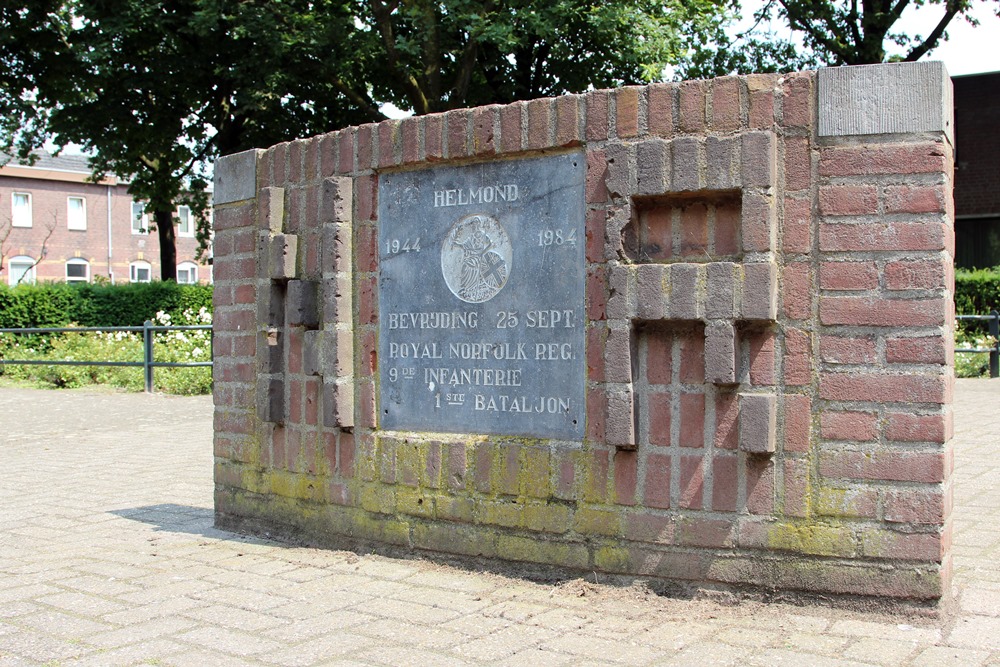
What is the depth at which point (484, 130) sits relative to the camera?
4336 millimetres

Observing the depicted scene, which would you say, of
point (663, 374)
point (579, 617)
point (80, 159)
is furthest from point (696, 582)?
point (80, 159)

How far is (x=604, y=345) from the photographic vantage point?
3.98 m

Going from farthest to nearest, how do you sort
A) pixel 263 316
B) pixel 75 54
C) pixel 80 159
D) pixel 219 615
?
pixel 80 159
pixel 75 54
pixel 263 316
pixel 219 615

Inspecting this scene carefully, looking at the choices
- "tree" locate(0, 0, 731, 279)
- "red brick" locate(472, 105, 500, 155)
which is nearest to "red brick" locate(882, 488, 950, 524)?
"red brick" locate(472, 105, 500, 155)

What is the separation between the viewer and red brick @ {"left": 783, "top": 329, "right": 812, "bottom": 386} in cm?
364

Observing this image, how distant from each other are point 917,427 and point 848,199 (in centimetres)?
85

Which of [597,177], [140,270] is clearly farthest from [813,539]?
[140,270]

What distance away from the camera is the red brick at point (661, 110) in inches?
152

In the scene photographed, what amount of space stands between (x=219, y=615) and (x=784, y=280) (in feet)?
8.19

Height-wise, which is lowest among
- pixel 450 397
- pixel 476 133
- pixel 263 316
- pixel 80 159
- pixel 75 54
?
pixel 450 397

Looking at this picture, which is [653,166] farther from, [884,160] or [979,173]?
[979,173]

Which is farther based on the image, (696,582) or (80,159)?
(80,159)

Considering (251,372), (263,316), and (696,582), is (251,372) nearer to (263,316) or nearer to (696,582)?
(263,316)

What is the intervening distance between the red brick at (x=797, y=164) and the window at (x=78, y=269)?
4572 cm
